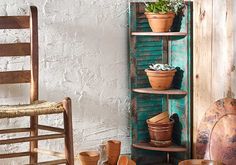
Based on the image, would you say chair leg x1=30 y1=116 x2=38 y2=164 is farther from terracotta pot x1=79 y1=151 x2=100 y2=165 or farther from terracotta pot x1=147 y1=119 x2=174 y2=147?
terracotta pot x1=147 y1=119 x2=174 y2=147

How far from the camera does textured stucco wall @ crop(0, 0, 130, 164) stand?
3.29m

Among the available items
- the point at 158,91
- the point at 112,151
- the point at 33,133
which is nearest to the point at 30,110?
the point at 33,133

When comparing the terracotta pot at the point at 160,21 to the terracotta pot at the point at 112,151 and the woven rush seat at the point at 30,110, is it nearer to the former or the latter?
the terracotta pot at the point at 112,151

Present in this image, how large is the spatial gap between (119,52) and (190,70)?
1.56 ft

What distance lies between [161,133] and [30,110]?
100 centimetres

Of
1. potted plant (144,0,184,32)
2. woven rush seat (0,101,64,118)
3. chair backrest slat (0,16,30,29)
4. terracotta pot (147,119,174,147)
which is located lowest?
terracotta pot (147,119,174,147)

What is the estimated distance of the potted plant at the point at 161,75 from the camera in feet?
11.0

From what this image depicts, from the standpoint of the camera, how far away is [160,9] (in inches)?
132

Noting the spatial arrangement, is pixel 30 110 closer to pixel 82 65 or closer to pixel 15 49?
pixel 15 49

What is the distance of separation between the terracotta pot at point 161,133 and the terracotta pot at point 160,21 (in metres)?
0.57

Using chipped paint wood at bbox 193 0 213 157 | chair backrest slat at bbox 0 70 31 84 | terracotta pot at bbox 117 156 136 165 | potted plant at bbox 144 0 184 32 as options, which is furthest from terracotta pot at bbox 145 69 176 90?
chair backrest slat at bbox 0 70 31 84

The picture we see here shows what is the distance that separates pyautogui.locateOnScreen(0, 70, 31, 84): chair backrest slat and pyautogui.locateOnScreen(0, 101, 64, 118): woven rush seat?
238mm

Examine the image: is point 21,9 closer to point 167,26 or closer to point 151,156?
point 167,26

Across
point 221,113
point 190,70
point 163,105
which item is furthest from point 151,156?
point 221,113
